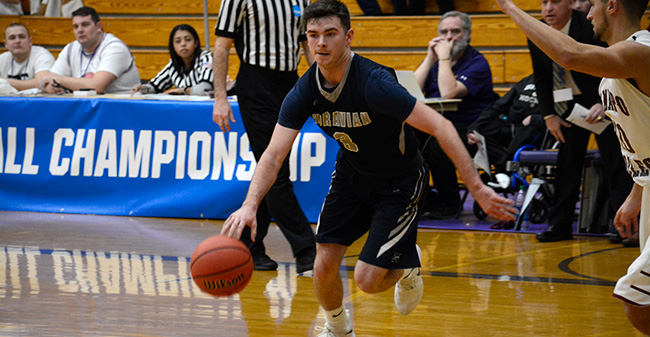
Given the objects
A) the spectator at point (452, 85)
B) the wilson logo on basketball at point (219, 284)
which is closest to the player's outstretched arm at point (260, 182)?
the wilson logo on basketball at point (219, 284)

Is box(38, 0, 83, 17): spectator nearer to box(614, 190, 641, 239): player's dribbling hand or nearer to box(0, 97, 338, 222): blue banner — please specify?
box(0, 97, 338, 222): blue banner

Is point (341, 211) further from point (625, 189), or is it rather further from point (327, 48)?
point (625, 189)

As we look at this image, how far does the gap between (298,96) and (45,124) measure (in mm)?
4931

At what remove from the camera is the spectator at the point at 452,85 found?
24.3 feet

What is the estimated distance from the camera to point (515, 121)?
7527 millimetres

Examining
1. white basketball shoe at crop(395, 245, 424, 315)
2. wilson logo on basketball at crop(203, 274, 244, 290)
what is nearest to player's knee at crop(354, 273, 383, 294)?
white basketball shoe at crop(395, 245, 424, 315)

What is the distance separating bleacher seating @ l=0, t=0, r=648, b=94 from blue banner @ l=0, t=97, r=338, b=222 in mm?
3329

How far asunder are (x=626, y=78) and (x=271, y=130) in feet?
8.74

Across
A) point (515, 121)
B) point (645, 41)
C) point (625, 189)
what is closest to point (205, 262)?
point (645, 41)

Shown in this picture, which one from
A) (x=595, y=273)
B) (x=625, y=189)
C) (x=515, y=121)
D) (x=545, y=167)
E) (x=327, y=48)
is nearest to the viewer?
(x=327, y=48)

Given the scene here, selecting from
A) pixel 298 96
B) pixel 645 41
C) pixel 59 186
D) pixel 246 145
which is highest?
pixel 645 41

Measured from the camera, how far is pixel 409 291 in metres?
3.98

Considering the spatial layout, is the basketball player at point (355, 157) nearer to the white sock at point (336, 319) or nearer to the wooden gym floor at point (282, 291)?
the white sock at point (336, 319)

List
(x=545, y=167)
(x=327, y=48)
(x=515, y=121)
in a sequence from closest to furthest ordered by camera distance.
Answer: (x=327, y=48) < (x=545, y=167) < (x=515, y=121)
